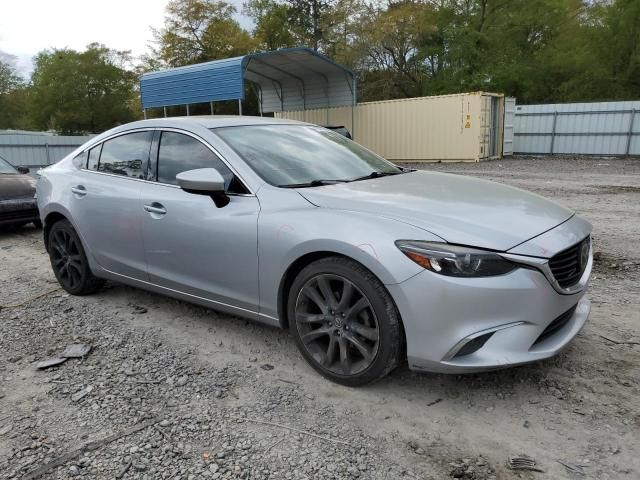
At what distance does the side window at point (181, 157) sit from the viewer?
11.3 ft

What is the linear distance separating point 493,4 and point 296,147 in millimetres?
31470

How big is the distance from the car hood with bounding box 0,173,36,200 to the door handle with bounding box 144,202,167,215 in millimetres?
5350

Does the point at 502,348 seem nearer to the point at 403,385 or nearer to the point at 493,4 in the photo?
the point at 403,385

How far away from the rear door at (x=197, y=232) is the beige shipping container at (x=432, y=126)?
16.1 metres

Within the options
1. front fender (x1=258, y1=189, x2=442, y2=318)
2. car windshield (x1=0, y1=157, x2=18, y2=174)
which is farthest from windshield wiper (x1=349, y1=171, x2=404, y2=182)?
car windshield (x1=0, y1=157, x2=18, y2=174)

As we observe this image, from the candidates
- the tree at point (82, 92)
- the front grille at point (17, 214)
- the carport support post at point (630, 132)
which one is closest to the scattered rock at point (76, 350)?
the front grille at point (17, 214)

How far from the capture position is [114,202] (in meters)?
3.97

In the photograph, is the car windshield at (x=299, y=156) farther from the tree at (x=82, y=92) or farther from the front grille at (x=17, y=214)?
the tree at (x=82, y=92)

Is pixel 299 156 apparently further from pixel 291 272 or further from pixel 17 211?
pixel 17 211

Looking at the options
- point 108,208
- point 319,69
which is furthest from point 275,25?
point 108,208

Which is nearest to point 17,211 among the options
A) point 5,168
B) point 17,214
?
point 17,214

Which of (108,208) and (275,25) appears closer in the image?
(108,208)

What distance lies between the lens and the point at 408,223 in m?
2.60

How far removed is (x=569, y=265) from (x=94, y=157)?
3.83 metres
